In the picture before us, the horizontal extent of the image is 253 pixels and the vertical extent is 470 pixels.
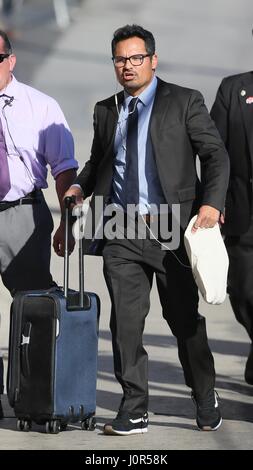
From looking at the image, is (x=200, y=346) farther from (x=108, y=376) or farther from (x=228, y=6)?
(x=228, y=6)

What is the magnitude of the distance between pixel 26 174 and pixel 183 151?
2.72 ft

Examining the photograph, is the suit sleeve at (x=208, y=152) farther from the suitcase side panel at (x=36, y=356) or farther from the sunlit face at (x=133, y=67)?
the suitcase side panel at (x=36, y=356)

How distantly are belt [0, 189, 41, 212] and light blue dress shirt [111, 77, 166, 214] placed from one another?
0.48m

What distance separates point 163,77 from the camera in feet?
74.9

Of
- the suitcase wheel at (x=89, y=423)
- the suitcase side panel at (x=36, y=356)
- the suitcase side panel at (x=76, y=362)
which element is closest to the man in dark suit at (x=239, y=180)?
the suitcase side panel at (x=76, y=362)

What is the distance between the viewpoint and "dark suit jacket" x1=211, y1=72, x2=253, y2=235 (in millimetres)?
7422

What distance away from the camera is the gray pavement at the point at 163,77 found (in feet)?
22.2

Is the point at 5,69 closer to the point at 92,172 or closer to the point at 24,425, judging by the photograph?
the point at 92,172

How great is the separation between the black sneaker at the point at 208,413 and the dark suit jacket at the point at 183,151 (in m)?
0.82

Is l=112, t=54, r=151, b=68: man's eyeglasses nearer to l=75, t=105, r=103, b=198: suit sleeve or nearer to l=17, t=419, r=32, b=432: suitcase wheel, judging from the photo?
l=75, t=105, r=103, b=198: suit sleeve

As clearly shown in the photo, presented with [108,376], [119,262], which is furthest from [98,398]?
[119,262]

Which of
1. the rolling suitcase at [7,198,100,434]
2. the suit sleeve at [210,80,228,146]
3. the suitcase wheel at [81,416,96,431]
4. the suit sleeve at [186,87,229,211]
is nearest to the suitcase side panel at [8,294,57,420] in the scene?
the rolling suitcase at [7,198,100,434]

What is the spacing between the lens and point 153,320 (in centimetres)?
1000

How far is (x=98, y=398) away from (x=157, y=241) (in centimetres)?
129
